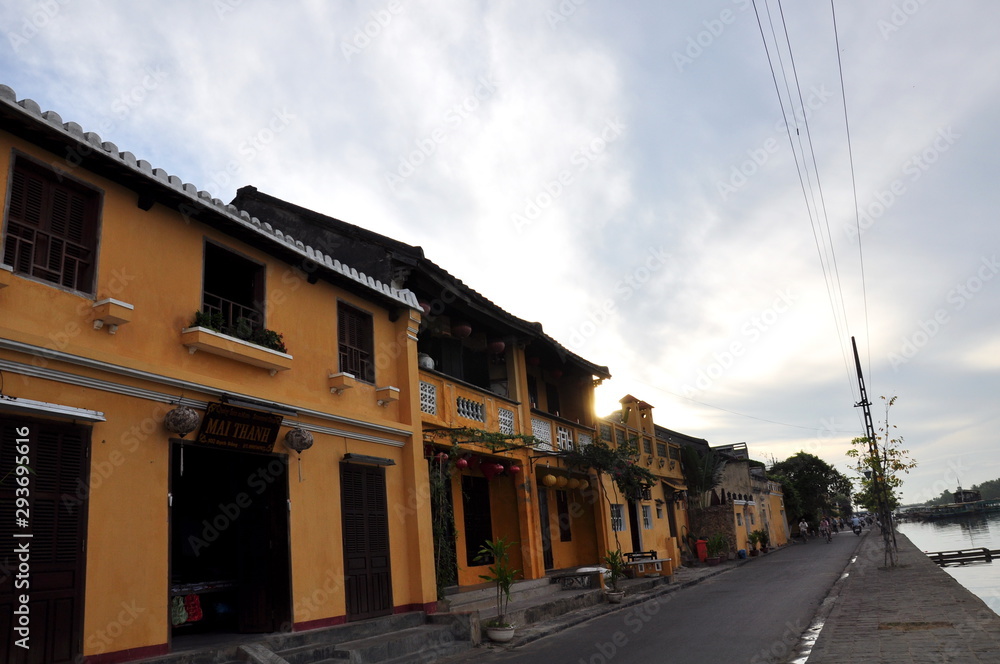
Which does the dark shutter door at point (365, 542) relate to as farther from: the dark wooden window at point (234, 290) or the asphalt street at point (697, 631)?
the dark wooden window at point (234, 290)

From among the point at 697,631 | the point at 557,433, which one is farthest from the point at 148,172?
the point at 557,433

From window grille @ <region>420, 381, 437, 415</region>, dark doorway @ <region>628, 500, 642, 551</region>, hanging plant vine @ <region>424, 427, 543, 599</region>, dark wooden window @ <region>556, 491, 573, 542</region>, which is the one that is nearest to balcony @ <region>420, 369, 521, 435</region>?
window grille @ <region>420, 381, 437, 415</region>

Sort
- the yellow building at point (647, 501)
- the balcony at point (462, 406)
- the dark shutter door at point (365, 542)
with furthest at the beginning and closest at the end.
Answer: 1. the yellow building at point (647, 501)
2. the balcony at point (462, 406)
3. the dark shutter door at point (365, 542)

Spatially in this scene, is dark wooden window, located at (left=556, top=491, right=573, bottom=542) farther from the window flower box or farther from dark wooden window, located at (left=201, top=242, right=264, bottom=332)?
dark wooden window, located at (left=201, top=242, right=264, bottom=332)

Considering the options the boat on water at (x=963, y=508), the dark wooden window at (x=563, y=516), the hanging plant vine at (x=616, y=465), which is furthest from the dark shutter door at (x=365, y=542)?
the boat on water at (x=963, y=508)

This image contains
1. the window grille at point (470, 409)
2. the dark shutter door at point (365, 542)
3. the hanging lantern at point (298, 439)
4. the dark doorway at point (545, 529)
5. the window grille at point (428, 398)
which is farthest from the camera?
the dark doorway at point (545, 529)

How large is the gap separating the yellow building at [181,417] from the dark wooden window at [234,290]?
36 mm

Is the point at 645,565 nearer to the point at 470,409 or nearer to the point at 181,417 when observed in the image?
the point at 470,409

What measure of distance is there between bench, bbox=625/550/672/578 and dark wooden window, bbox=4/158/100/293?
16477 millimetres

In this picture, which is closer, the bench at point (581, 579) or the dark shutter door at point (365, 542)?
the dark shutter door at point (365, 542)

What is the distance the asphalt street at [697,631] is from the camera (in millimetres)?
9648

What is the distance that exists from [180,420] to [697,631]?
28.6 ft

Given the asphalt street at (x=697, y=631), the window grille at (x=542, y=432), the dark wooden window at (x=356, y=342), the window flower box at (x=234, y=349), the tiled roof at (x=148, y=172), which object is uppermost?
the tiled roof at (x=148, y=172)

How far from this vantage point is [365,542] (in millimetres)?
11227
